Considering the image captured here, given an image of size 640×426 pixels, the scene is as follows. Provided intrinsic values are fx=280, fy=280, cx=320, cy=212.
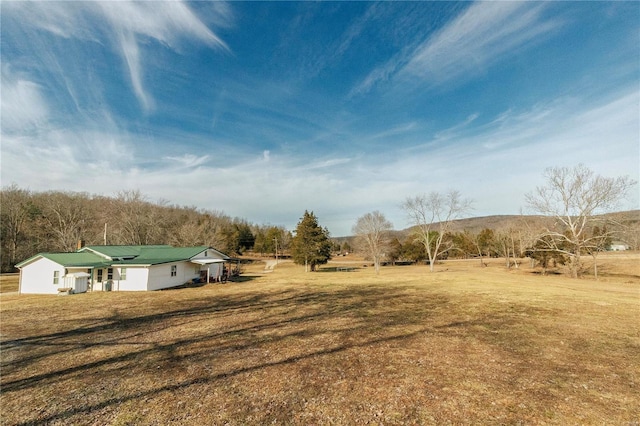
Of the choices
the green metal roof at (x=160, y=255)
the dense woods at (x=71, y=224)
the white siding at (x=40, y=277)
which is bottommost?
the white siding at (x=40, y=277)

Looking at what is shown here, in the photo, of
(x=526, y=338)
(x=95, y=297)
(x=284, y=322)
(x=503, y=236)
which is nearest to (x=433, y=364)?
(x=526, y=338)

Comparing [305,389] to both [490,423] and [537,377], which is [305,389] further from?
[537,377]

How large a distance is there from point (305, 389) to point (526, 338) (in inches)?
316

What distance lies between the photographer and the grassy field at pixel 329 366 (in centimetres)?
534

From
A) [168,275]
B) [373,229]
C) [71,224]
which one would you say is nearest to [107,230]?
[71,224]

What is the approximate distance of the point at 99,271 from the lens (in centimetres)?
2477

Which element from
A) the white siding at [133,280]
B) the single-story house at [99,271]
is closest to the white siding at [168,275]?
the single-story house at [99,271]

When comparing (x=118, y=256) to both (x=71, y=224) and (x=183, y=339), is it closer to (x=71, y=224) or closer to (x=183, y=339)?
(x=183, y=339)

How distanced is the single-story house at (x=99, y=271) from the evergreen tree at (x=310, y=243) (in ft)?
70.5

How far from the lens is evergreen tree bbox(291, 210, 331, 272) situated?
4684 cm

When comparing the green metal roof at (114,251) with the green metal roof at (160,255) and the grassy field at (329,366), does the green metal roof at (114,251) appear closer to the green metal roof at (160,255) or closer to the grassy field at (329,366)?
the green metal roof at (160,255)

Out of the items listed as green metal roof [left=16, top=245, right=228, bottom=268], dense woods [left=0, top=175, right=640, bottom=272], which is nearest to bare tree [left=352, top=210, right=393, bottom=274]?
dense woods [left=0, top=175, right=640, bottom=272]

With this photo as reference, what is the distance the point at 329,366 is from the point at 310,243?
130 ft

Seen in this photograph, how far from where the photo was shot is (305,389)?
6.24 metres
